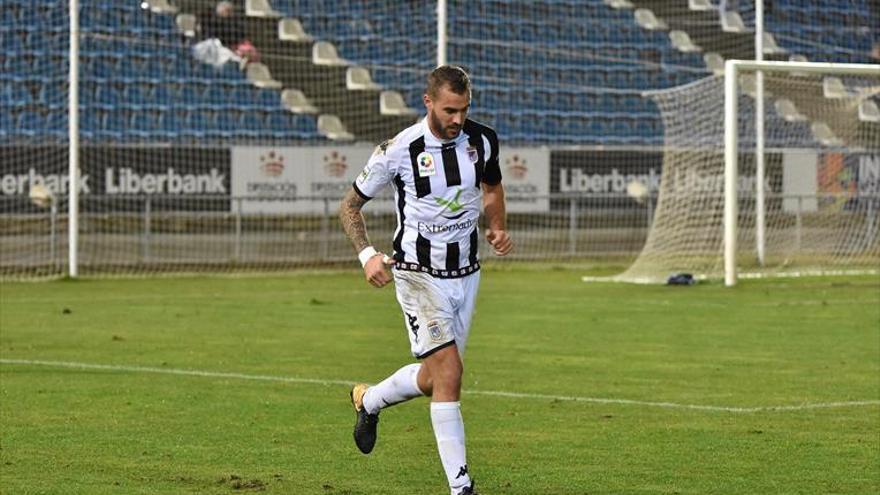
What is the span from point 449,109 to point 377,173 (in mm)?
551

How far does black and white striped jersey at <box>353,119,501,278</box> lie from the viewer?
7.54 metres

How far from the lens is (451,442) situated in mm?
7262

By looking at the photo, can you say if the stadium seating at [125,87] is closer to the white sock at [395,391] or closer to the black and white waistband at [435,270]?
the white sock at [395,391]

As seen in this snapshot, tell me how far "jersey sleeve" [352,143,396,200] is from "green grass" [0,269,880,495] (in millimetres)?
1337

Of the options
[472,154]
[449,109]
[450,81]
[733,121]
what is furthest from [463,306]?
[733,121]

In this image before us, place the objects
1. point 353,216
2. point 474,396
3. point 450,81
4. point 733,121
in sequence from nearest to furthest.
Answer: point 450,81
point 353,216
point 474,396
point 733,121

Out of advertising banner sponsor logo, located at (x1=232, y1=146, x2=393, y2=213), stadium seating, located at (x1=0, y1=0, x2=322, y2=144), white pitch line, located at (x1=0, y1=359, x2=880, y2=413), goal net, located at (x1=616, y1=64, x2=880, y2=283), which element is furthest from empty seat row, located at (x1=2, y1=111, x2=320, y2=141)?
white pitch line, located at (x1=0, y1=359, x2=880, y2=413)

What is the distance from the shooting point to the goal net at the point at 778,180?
25.1 m

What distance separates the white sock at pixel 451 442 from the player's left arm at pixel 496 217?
0.79m

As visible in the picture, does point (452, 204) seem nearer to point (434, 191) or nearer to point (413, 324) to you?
point (434, 191)

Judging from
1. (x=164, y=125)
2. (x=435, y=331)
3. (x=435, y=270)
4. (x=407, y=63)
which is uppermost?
(x=407, y=63)

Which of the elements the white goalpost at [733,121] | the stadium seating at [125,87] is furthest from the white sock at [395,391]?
the stadium seating at [125,87]

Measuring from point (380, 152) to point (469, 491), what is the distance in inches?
61.2

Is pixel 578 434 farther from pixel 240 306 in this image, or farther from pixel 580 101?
pixel 580 101
